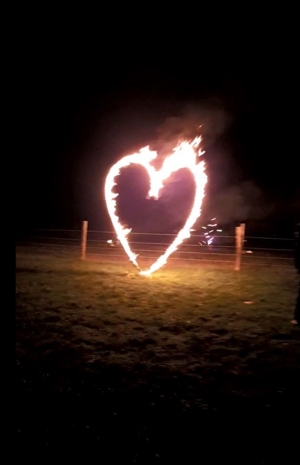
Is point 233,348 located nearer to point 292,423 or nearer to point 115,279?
point 292,423

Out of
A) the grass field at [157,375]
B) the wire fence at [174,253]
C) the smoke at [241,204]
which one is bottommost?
the grass field at [157,375]

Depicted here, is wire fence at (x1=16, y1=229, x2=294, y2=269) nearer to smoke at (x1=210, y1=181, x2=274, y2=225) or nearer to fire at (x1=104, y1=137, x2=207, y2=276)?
smoke at (x1=210, y1=181, x2=274, y2=225)

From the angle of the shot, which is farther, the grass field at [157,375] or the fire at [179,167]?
the fire at [179,167]

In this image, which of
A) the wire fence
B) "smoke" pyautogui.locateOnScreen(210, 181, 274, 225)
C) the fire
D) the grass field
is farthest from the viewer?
"smoke" pyautogui.locateOnScreen(210, 181, 274, 225)

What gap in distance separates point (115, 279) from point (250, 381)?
649 centimetres

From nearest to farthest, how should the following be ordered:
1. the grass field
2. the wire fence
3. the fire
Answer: the grass field, the fire, the wire fence

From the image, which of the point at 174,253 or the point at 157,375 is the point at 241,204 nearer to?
the point at 174,253

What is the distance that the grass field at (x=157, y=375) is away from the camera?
13.1 feet

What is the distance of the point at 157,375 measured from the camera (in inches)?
213

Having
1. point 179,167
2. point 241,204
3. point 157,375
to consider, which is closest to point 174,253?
point 179,167

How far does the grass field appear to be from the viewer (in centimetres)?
399

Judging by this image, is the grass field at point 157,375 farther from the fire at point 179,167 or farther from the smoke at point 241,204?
the smoke at point 241,204

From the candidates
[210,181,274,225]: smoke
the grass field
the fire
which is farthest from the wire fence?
the grass field

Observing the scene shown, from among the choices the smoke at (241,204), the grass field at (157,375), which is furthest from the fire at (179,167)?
the smoke at (241,204)
